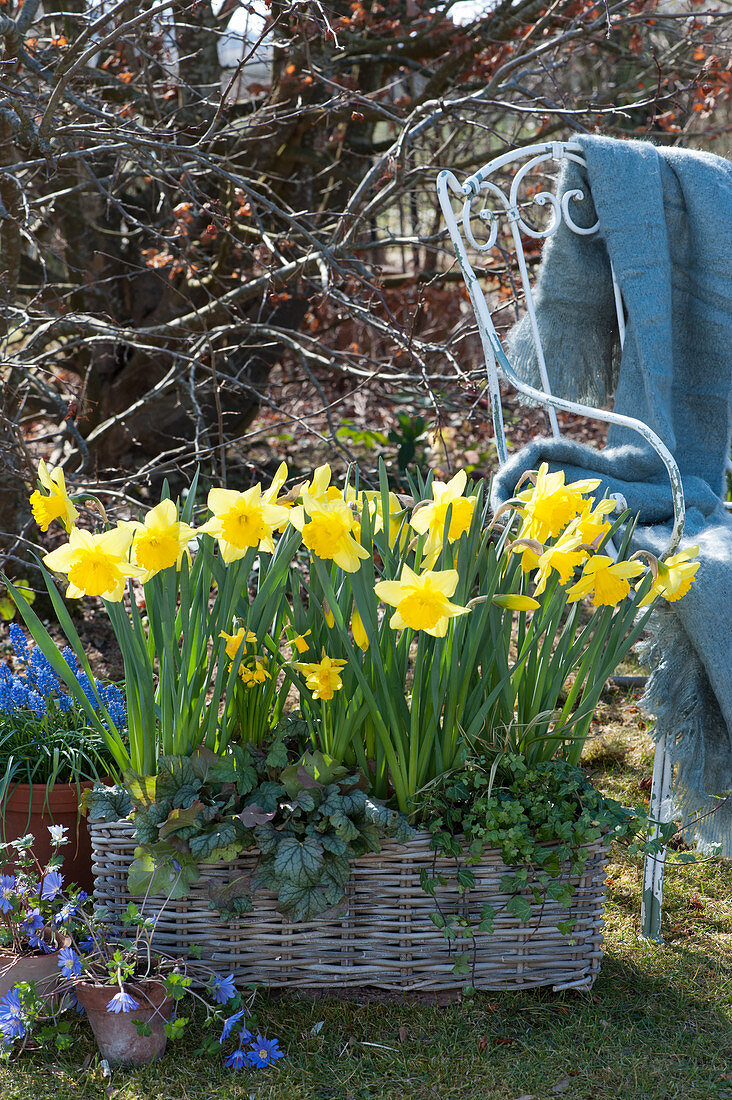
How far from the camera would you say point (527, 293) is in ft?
7.27

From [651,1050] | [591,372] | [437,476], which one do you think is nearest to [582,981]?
[651,1050]

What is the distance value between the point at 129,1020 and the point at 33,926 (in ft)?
0.70

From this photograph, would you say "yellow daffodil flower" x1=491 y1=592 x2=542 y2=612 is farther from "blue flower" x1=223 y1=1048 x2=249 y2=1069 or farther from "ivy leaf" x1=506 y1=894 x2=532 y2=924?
"blue flower" x1=223 y1=1048 x2=249 y2=1069

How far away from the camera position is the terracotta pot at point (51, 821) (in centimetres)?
165

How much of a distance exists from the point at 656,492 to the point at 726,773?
570 mm

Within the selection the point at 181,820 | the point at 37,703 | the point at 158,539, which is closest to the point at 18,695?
Result: the point at 37,703

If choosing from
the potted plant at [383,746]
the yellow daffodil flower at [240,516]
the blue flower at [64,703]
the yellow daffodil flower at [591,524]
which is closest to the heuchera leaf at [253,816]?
the potted plant at [383,746]

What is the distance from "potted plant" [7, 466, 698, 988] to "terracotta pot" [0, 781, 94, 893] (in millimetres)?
157

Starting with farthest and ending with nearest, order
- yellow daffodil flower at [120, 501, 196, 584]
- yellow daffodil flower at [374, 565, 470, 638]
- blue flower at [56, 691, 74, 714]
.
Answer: blue flower at [56, 691, 74, 714]
yellow daffodil flower at [120, 501, 196, 584]
yellow daffodil flower at [374, 565, 470, 638]

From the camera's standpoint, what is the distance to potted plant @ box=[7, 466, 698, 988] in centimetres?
142

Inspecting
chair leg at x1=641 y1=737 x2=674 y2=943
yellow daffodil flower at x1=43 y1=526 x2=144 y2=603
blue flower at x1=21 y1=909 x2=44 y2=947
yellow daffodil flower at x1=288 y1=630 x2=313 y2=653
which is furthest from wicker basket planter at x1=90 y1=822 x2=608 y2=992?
yellow daffodil flower at x1=43 y1=526 x2=144 y2=603

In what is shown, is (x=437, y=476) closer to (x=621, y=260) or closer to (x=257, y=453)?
(x=257, y=453)

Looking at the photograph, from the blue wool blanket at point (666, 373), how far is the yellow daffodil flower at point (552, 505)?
0.30 meters

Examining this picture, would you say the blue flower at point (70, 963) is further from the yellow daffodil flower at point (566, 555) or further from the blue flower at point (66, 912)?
the yellow daffodil flower at point (566, 555)
